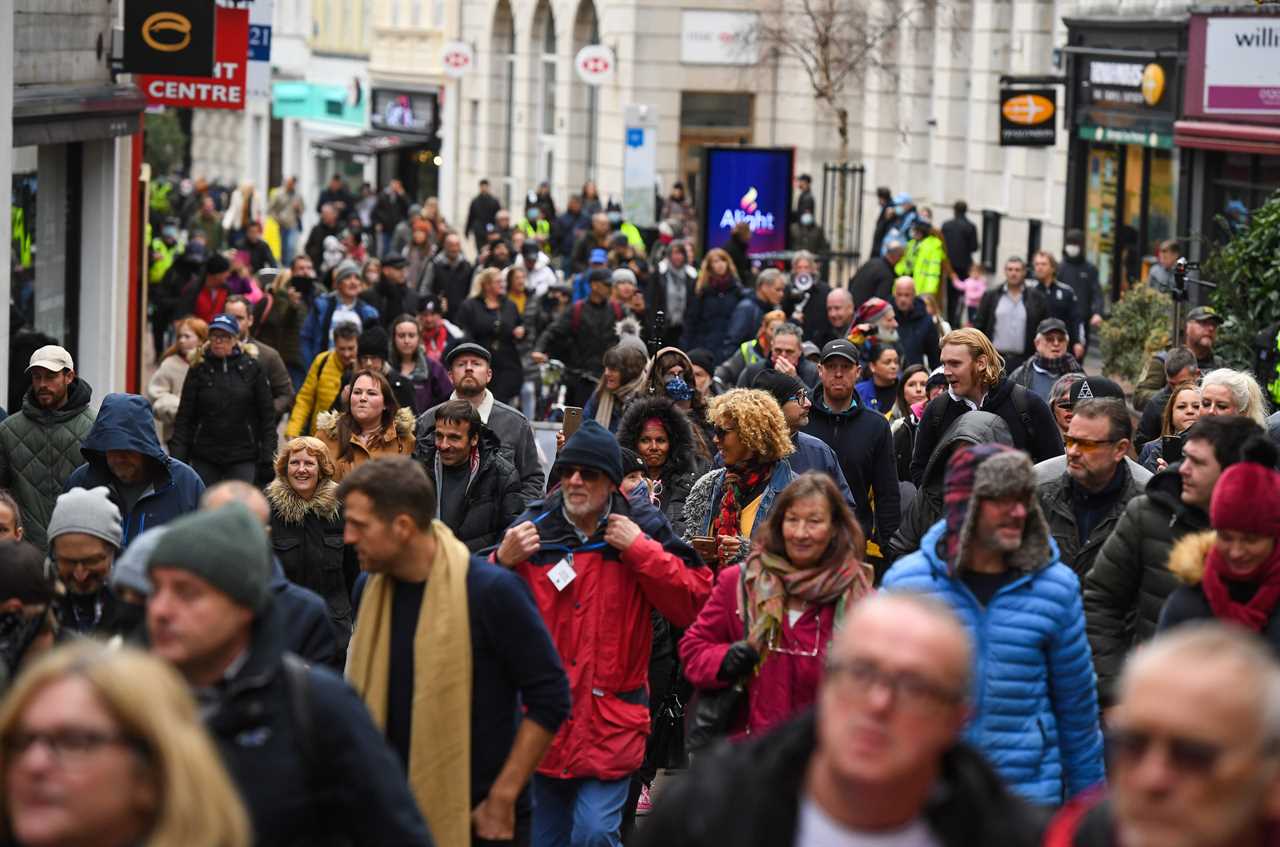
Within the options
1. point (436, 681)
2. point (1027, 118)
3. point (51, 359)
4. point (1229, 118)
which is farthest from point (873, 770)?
point (1027, 118)

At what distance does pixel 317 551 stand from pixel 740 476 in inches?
66.4

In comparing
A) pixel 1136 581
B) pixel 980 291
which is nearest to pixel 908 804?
pixel 1136 581

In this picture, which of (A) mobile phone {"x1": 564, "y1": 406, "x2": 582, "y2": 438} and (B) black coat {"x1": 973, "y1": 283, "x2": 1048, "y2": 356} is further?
(B) black coat {"x1": 973, "y1": 283, "x2": 1048, "y2": 356}

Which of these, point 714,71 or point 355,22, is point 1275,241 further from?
point 355,22

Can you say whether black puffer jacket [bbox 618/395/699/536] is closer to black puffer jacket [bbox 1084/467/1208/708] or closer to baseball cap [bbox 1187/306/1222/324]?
black puffer jacket [bbox 1084/467/1208/708]

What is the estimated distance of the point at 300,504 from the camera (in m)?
9.66

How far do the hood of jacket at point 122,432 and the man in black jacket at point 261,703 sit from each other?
4.64 m

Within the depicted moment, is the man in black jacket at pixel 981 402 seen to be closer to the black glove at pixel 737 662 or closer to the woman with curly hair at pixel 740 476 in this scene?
the woman with curly hair at pixel 740 476

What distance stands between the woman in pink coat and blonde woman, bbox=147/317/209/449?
28.6ft

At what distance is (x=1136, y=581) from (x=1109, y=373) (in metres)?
12.8

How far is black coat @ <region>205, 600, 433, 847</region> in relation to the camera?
4.52 metres

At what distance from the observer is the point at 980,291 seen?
27.7m

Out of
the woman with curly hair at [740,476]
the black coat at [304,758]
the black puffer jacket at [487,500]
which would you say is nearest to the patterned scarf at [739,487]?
the woman with curly hair at [740,476]

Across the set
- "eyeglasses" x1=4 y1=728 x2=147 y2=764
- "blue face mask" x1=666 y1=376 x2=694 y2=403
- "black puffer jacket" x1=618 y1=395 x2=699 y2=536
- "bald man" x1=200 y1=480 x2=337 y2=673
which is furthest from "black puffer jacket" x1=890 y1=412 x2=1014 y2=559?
"eyeglasses" x1=4 y1=728 x2=147 y2=764
